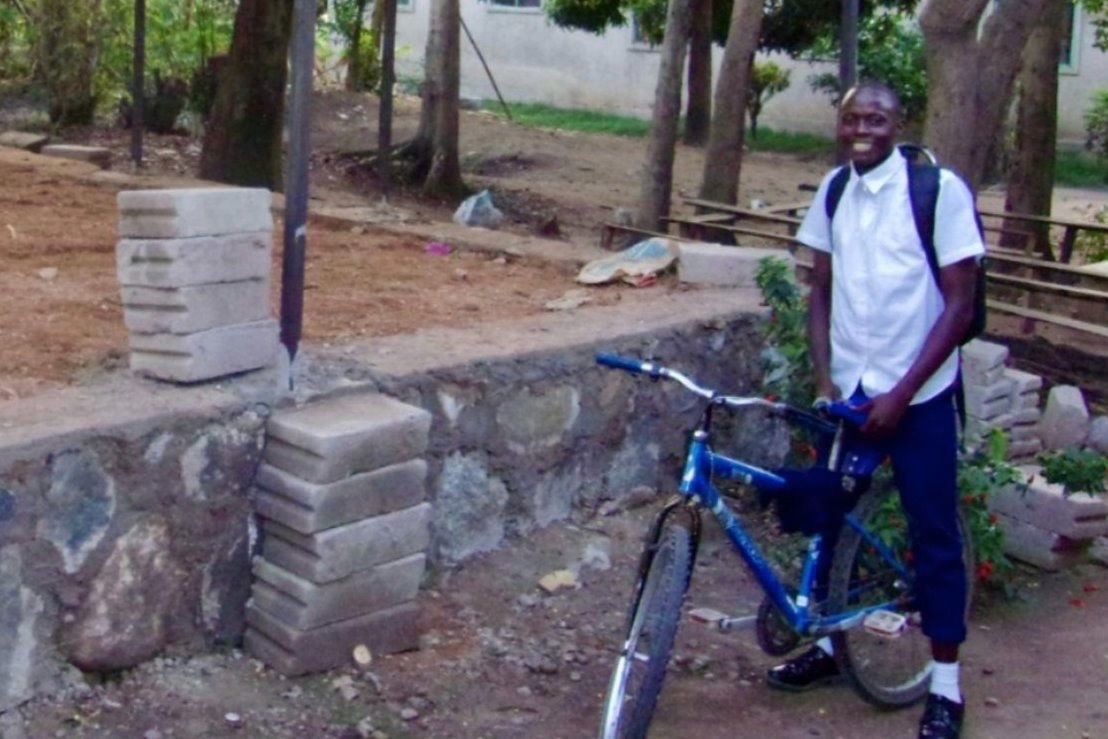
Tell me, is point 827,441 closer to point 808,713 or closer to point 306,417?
point 808,713

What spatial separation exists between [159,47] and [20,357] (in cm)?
1065

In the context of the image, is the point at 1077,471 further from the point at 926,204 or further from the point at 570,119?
the point at 570,119

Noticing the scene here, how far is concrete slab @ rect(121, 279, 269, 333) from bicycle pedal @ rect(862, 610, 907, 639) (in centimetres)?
180

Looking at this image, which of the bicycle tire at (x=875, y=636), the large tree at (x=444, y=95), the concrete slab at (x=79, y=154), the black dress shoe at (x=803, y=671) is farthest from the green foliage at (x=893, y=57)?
the black dress shoe at (x=803, y=671)

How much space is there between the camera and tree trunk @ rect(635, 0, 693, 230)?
11.4 m

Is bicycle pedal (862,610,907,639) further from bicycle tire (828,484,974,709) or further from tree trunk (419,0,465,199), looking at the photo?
tree trunk (419,0,465,199)

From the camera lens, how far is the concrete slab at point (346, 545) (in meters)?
4.09

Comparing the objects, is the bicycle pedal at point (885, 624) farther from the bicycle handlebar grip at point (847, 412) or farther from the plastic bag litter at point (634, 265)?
the plastic bag litter at point (634, 265)

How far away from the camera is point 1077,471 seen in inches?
219

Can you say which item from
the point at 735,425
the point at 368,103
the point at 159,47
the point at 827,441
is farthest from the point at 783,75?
the point at 827,441

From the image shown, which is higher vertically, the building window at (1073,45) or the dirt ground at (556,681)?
the building window at (1073,45)

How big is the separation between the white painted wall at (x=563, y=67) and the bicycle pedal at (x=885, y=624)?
20.7 metres

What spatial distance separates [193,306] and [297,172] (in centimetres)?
47

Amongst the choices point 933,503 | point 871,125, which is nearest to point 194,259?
point 871,125
